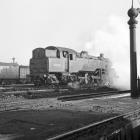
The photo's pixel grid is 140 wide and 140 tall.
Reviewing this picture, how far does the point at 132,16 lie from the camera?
40.0 ft

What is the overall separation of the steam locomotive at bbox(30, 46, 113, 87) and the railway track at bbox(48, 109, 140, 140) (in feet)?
51.5

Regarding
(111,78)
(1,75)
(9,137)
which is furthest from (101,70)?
(9,137)

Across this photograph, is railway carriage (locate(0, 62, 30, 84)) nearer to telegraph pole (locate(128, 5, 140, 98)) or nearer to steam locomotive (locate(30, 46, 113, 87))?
steam locomotive (locate(30, 46, 113, 87))

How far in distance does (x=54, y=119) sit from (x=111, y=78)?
74.7 feet

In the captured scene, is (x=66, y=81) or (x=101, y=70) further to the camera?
(x=101, y=70)

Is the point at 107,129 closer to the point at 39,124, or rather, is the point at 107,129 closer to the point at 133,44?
the point at 39,124

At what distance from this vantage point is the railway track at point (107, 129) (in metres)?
4.81

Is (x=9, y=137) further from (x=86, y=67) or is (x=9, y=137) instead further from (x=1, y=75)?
(x=1, y=75)

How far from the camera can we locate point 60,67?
23.0m

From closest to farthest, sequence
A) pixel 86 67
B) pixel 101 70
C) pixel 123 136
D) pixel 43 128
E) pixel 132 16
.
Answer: pixel 43 128 < pixel 123 136 < pixel 132 16 < pixel 86 67 < pixel 101 70

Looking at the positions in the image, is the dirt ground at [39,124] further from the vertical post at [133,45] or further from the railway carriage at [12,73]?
the railway carriage at [12,73]

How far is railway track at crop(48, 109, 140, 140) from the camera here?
4809mm

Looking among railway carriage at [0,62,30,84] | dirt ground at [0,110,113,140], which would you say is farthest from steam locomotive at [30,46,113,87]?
dirt ground at [0,110,113,140]

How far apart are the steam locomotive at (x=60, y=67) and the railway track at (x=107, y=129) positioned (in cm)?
1570
